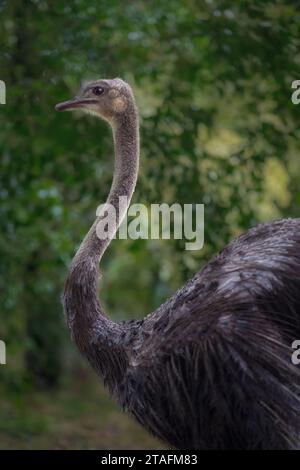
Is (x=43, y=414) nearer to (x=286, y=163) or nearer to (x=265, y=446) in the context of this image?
(x=286, y=163)

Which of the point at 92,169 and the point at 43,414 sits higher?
the point at 92,169

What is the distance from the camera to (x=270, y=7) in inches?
252

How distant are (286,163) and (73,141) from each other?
1502 mm

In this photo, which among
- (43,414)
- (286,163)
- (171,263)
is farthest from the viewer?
(43,414)

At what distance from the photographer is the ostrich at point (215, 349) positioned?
155 inches

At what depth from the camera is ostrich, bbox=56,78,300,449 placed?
3.93m

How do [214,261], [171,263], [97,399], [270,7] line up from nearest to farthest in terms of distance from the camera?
[214,261], [270,7], [171,263], [97,399]

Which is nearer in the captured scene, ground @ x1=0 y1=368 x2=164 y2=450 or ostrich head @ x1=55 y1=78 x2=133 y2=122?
ostrich head @ x1=55 y1=78 x2=133 y2=122

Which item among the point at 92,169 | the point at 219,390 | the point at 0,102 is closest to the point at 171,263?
the point at 92,169
